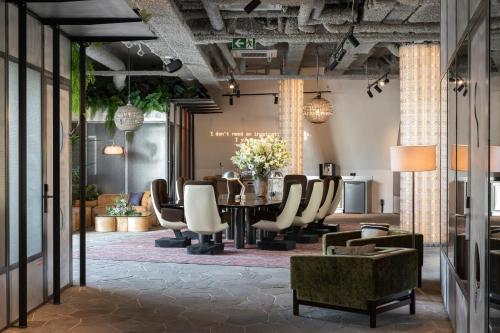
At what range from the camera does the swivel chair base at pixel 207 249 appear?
9.26 metres

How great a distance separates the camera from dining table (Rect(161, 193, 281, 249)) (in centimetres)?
964

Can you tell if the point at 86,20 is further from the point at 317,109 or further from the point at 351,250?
the point at 317,109

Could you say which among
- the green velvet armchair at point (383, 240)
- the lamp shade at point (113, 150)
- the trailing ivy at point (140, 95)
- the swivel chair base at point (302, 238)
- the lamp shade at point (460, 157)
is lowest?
the swivel chair base at point (302, 238)

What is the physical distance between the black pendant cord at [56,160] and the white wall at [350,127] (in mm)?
11801

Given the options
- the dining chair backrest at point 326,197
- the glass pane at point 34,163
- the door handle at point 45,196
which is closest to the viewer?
the glass pane at point 34,163

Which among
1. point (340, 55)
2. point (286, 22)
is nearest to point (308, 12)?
point (286, 22)

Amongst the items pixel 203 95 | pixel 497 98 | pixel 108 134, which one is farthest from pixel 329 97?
pixel 497 98

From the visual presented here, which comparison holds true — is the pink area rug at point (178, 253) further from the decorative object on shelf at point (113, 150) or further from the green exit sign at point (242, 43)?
the decorative object on shelf at point (113, 150)

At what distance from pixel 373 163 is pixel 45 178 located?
40.6 ft

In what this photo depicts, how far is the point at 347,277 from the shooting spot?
17.0 ft

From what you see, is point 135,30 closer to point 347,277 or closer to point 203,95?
point 347,277

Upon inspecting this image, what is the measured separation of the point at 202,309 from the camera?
5.83 m

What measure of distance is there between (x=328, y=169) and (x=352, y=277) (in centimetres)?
1196

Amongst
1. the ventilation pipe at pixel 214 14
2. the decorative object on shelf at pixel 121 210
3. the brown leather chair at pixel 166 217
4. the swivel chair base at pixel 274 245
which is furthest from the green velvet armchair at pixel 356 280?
the decorative object on shelf at pixel 121 210
